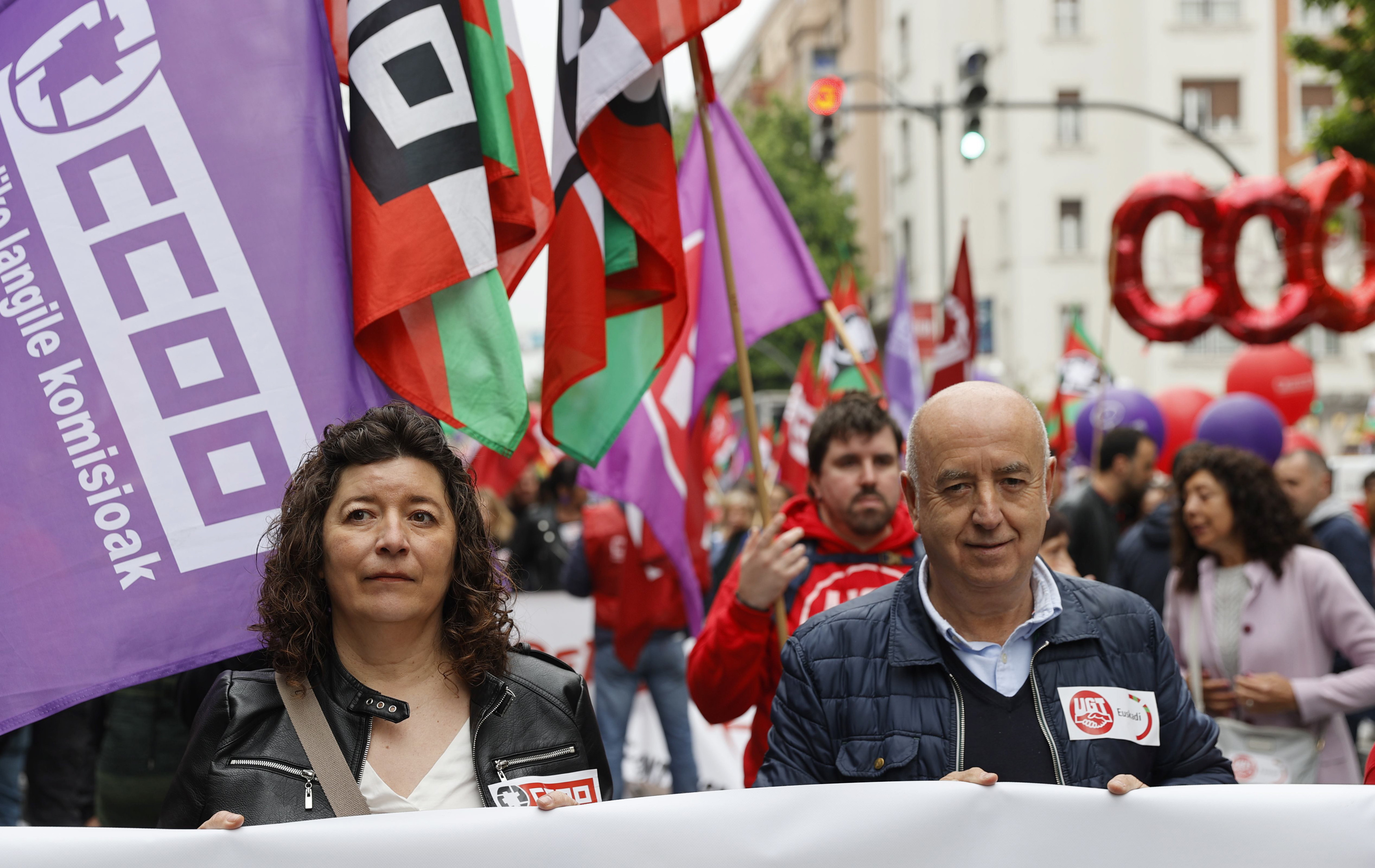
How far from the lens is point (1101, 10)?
117ft

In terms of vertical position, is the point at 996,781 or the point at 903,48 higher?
the point at 903,48

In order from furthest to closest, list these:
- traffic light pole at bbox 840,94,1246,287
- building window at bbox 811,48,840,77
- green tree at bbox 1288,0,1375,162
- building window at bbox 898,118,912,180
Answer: building window at bbox 811,48,840,77
building window at bbox 898,118,912,180
green tree at bbox 1288,0,1375,162
traffic light pole at bbox 840,94,1246,287

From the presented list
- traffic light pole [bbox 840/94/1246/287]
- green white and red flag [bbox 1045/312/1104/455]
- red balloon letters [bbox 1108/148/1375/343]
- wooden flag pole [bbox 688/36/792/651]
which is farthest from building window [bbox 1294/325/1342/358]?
wooden flag pole [bbox 688/36/792/651]

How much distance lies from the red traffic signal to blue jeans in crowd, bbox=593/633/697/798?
22.2 ft

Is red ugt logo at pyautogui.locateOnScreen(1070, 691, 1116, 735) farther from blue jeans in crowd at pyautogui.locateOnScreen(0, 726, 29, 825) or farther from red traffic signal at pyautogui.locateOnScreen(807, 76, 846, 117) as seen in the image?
red traffic signal at pyautogui.locateOnScreen(807, 76, 846, 117)

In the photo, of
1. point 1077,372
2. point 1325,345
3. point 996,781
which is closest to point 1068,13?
point 1325,345

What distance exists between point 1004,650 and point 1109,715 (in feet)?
0.70

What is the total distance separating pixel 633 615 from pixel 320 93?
4252 millimetres

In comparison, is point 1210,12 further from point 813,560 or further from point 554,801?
point 554,801

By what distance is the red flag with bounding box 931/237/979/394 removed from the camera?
8336 mm

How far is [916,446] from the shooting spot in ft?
8.38

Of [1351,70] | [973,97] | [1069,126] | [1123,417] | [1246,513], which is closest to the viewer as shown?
[1246,513]

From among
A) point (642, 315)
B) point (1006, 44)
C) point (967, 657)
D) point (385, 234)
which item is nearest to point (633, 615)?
point (642, 315)

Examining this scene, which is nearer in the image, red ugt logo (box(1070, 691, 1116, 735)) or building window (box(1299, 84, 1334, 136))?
red ugt logo (box(1070, 691, 1116, 735))
